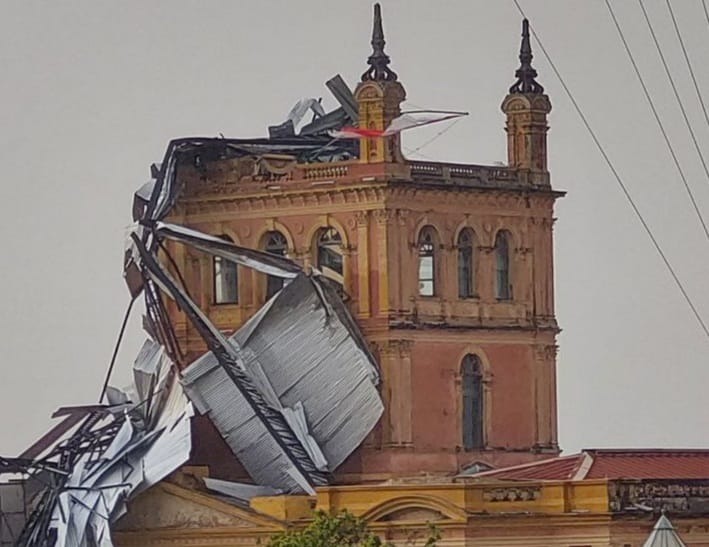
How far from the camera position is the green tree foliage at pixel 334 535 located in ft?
384

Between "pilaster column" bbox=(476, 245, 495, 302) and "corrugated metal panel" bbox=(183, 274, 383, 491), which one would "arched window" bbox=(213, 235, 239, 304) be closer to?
"corrugated metal panel" bbox=(183, 274, 383, 491)

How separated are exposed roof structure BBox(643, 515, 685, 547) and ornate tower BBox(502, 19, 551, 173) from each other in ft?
71.2

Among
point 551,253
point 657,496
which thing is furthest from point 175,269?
point 657,496

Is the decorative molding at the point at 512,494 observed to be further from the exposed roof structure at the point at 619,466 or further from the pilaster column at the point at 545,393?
the pilaster column at the point at 545,393

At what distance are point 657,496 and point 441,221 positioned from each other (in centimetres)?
1515

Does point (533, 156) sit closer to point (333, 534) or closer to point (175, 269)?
point (175, 269)

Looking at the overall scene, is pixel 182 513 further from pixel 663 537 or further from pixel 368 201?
pixel 663 537

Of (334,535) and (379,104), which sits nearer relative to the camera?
(334,535)

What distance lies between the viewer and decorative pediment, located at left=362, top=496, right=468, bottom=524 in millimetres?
121625

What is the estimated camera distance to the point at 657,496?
122m

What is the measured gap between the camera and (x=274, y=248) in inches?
5335

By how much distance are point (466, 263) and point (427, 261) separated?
4.47 feet

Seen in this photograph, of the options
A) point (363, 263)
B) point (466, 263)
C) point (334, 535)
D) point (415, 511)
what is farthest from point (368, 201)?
point (334, 535)

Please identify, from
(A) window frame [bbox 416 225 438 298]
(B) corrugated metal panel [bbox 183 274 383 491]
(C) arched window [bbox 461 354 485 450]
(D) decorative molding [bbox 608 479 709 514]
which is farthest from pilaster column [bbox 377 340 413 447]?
(D) decorative molding [bbox 608 479 709 514]
